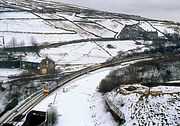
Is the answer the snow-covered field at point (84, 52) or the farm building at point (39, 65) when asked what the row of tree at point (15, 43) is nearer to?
the snow-covered field at point (84, 52)

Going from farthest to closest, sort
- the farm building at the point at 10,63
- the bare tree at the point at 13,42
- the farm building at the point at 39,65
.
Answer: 1. the bare tree at the point at 13,42
2. the farm building at the point at 10,63
3. the farm building at the point at 39,65

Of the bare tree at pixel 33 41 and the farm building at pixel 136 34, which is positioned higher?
the farm building at pixel 136 34

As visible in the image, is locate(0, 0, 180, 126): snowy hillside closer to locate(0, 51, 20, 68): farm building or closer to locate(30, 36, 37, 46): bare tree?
locate(30, 36, 37, 46): bare tree

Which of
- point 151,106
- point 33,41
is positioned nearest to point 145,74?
point 151,106

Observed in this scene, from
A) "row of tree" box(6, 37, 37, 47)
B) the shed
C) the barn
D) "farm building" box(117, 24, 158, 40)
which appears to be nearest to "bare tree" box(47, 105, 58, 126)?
the barn

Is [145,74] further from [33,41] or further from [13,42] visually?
[13,42]

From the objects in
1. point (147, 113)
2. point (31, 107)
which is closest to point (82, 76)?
point (31, 107)

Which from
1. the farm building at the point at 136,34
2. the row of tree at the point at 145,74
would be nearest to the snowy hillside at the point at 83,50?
the farm building at the point at 136,34
